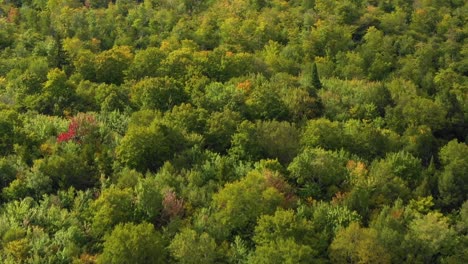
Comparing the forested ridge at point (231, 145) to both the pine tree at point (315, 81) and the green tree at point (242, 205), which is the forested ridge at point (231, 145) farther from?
the pine tree at point (315, 81)

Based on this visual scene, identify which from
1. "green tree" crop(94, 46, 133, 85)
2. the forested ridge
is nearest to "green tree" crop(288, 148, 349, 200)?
the forested ridge

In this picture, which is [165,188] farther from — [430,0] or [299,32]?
[430,0]

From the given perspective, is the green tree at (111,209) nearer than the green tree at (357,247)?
No

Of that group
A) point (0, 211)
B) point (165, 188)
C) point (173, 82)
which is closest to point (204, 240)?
point (165, 188)

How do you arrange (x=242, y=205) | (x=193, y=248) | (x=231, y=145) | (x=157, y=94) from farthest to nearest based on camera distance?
(x=157, y=94) < (x=231, y=145) < (x=242, y=205) < (x=193, y=248)

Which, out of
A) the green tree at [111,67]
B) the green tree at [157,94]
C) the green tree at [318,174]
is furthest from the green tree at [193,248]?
the green tree at [111,67]

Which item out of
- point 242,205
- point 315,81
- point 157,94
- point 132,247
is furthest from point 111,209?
point 315,81

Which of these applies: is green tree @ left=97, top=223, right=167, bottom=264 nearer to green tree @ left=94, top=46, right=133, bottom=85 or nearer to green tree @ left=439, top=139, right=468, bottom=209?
green tree @ left=439, top=139, right=468, bottom=209

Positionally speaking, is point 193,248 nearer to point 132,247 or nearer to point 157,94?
point 132,247
